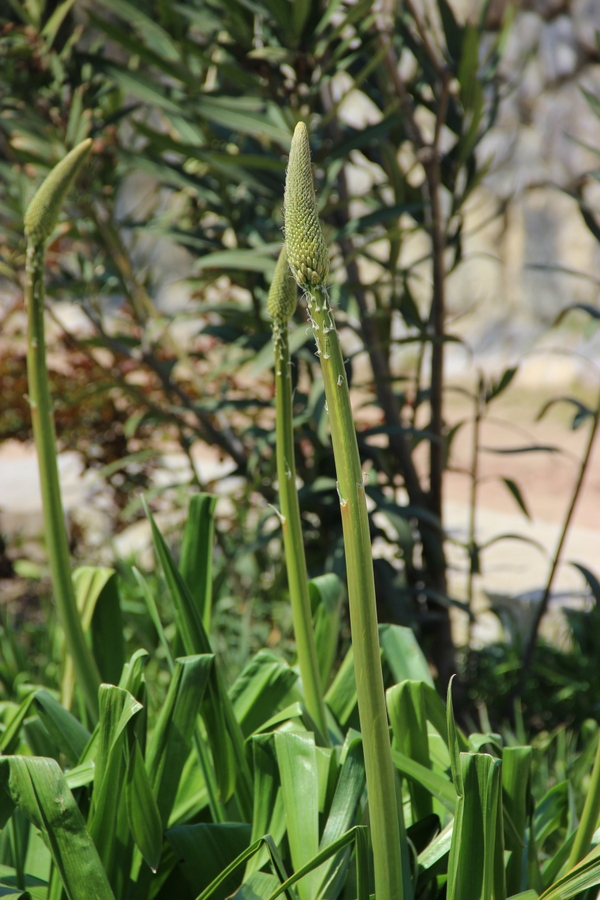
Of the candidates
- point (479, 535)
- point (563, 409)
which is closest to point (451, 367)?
point (563, 409)

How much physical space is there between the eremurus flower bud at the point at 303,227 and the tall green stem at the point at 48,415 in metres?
0.38

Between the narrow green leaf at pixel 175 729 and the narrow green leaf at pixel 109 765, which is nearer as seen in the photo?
the narrow green leaf at pixel 109 765

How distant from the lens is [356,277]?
6.56 ft

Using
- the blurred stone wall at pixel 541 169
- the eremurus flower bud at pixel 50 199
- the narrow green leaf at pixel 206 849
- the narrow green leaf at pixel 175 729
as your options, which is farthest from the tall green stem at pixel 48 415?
the blurred stone wall at pixel 541 169

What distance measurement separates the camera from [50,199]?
830 mm

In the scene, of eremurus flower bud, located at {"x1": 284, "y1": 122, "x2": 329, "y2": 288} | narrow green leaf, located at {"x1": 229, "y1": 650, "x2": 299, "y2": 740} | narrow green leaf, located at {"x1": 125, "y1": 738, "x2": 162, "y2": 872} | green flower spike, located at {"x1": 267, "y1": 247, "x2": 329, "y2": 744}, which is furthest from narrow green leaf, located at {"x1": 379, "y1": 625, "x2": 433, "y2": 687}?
eremurus flower bud, located at {"x1": 284, "y1": 122, "x2": 329, "y2": 288}

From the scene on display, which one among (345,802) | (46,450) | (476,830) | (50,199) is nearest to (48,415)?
(46,450)

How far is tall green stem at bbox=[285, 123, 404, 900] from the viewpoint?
564 mm

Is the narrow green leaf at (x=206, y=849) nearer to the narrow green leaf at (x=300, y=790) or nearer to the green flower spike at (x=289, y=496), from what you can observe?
the narrow green leaf at (x=300, y=790)

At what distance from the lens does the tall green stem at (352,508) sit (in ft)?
1.85

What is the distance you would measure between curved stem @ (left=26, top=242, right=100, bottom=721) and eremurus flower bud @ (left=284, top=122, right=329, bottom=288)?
1.43 feet

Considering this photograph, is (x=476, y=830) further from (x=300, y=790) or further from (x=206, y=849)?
(x=206, y=849)

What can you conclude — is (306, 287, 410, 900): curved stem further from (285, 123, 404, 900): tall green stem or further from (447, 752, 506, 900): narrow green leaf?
(447, 752, 506, 900): narrow green leaf

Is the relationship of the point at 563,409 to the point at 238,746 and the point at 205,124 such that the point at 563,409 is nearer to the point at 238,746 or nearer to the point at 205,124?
the point at 205,124
